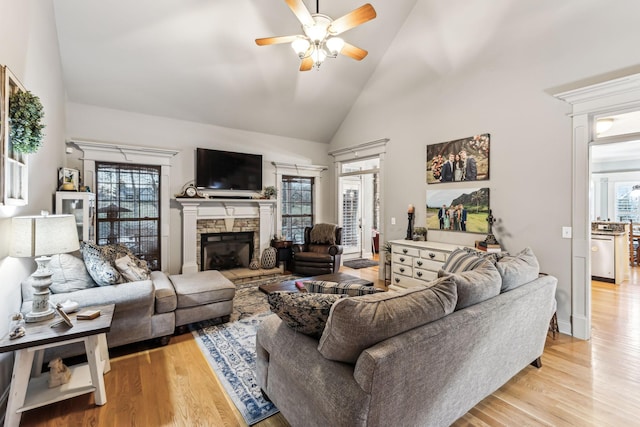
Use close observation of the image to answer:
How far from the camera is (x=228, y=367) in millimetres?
2494

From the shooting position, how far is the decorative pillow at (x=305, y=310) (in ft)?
5.11

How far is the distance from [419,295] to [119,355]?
9.14 feet

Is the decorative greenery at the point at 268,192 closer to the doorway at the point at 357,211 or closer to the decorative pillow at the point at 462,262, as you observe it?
the doorway at the point at 357,211

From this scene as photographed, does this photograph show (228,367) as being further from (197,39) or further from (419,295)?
(197,39)

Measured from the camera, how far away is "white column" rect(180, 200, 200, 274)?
16.6 feet

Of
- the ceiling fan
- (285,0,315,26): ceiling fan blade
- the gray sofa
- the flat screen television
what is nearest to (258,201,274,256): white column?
the flat screen television

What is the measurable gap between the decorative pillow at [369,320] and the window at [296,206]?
16.7ft

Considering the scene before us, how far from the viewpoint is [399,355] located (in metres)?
1.29

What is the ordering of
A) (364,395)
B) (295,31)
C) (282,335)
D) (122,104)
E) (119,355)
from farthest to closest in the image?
(122,104), (295,31), (119,355), (282,335), (364,395)

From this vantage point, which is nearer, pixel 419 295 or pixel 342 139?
pixel 419 295

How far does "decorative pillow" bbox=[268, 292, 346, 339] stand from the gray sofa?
0.08m

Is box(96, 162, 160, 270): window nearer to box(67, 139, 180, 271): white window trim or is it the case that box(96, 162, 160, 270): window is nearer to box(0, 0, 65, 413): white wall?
box(67, 139, 180, 271): white window trim

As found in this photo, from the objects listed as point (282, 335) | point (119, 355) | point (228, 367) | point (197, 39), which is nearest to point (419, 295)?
point (282, 335)

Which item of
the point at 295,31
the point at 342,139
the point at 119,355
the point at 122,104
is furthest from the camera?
the point at 342,139
